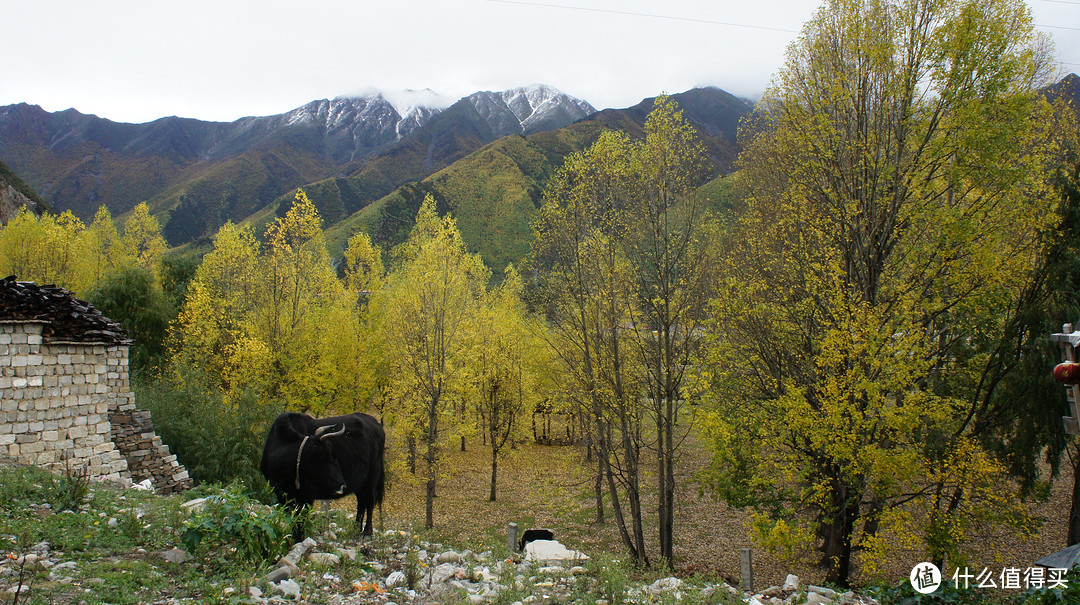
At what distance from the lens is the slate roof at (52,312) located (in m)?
9.87

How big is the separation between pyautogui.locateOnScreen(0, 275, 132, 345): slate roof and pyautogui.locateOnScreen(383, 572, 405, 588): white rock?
852 cm

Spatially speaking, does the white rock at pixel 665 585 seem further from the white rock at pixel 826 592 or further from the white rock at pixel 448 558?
the white rock at pixel 448 558

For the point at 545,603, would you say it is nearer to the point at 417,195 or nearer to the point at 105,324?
the point at 105,324

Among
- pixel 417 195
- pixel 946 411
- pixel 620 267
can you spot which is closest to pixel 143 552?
pixel 620 267

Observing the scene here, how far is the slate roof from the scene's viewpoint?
9867 millimetres

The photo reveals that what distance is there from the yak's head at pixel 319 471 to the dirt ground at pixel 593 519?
257 centimetres

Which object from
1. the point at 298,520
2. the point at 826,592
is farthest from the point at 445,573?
the point at 826,592

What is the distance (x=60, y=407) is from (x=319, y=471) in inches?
242

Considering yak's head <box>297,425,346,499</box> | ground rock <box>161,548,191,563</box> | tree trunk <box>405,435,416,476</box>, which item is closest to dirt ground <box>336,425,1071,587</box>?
tree trunk <box>405,435,416,476</box>

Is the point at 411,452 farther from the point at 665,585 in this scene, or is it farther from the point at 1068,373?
the point at 1068,373

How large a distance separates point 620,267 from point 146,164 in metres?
235

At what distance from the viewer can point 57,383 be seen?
10242mm

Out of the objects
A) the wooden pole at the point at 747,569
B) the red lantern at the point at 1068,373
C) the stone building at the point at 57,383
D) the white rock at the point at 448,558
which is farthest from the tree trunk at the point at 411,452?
the red lantern at the point at 1068,373

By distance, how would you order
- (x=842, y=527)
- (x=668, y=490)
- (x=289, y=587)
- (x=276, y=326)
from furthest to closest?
(x=276, y=326)
(x=668, y=490)
(x=842, y=527)
(x=289, y=587)
